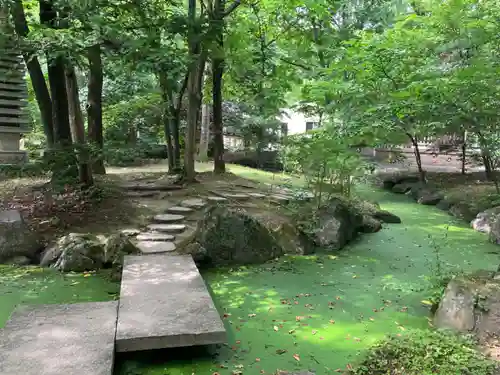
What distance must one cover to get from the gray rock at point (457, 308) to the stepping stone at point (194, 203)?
433 cm

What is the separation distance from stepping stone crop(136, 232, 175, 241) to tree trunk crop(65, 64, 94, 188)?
1.58m

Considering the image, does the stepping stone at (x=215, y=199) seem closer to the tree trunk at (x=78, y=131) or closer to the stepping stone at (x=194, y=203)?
the stepping stone at (x=194, y=203)

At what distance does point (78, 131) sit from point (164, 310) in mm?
4545

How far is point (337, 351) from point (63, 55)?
4.44 m

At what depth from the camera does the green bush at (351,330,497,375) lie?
3.14 metres

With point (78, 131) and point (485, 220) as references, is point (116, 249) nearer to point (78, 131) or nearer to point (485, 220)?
point (78, 131)

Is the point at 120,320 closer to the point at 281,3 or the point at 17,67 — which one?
the point at 17,67

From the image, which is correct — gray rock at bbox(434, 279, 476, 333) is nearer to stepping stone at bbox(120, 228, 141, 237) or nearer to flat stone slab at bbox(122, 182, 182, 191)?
stepping stone at bbox(120, 228, 141, 237)

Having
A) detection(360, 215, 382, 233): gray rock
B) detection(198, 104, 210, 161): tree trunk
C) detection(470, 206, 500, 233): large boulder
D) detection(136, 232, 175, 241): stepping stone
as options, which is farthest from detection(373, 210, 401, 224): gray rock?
detection(198, 104, 210, 161): tree trunk

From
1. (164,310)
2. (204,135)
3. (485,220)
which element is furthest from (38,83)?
(485,220)

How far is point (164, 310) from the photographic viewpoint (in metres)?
3.77

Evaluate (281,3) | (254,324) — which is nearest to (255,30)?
(281,3)

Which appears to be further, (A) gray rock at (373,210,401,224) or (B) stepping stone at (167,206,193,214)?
(A) gray rock at (373,210,401,224)

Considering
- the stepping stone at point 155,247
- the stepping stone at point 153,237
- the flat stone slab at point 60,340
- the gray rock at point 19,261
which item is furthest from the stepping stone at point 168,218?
the flat stone slab at point 60,340
